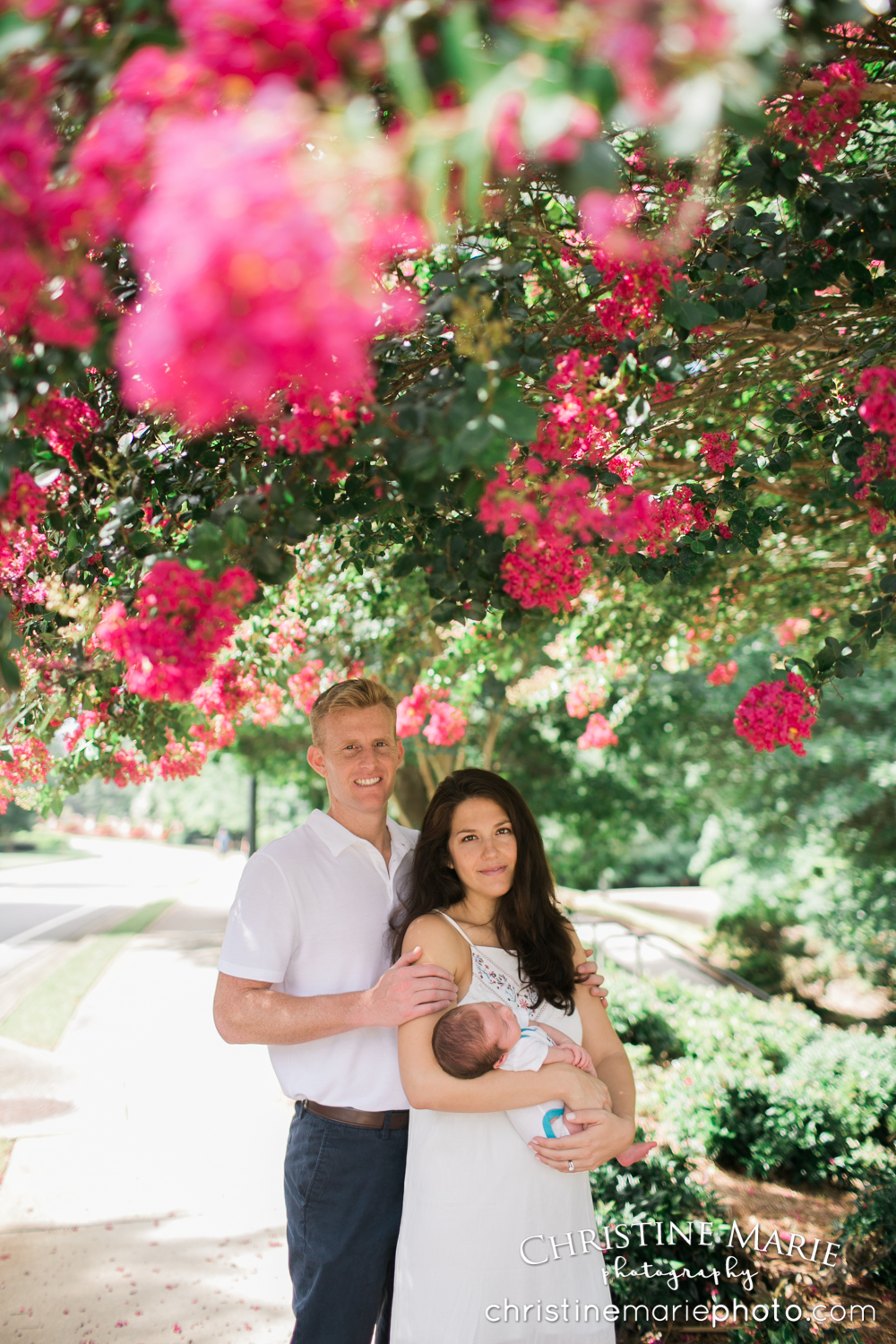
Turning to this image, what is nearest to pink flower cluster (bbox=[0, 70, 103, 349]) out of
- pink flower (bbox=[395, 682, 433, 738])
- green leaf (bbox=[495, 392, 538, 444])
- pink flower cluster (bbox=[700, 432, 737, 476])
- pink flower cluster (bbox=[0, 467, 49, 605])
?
pink flower cluster (bbox=[0, 467, 49, 605])

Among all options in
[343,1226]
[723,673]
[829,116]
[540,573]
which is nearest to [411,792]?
[723,673]

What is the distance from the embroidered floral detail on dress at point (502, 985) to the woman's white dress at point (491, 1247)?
0.27 m

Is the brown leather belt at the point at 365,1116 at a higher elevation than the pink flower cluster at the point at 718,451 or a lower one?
lower

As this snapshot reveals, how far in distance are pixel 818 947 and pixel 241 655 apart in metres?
12.1

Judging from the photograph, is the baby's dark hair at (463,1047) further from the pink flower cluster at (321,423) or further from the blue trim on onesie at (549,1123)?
the pink flower cluster at (321,423)

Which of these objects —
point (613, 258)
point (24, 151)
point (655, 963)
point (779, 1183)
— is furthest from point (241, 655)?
point (655, 963)

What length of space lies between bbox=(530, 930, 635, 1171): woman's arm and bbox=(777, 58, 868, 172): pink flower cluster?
2.10 metres

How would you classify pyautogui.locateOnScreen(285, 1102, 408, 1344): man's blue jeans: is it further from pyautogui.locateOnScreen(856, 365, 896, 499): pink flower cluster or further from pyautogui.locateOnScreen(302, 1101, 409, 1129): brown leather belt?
pyautogui.locateOnScreen(856, 365, 896, 499): pink flower cluster

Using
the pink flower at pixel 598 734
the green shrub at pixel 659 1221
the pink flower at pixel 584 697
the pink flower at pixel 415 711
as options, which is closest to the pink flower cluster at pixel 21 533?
the green shrub at pixel 659 1221

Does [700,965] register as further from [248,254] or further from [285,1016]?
[248,254]

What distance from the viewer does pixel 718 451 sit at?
2.98m

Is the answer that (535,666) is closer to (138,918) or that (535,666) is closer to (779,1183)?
(779,1183)

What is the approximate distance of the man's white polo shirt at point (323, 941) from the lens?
7.95 feet

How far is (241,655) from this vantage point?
4.42m
